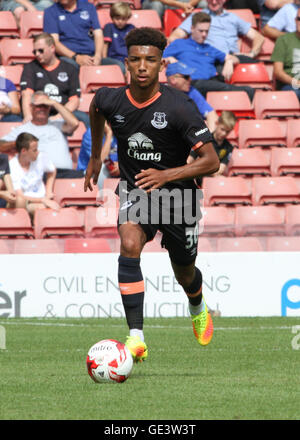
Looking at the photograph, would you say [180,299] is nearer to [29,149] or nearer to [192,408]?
[29,149]

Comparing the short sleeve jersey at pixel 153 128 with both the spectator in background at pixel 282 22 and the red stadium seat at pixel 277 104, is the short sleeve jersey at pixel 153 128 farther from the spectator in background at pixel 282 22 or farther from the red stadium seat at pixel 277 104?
the spectator in background at pixel 282 22

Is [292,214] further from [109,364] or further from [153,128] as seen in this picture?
[109,364]

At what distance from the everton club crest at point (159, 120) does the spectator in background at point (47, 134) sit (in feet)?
20.4

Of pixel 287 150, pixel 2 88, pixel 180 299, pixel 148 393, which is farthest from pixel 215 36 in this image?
pixel 148 393

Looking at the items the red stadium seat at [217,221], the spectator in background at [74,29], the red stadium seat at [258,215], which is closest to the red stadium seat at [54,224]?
the red stadium seat at [217,221]

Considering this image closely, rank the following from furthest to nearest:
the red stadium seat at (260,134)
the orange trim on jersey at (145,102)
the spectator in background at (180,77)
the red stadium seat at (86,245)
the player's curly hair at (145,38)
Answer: the red stadium seat at (260,134) < the spectator in background at (180,77) < the red stadium seat at (86,245) < the orange trim on jersey at (145,102) < the player's curly hair at (145,38)

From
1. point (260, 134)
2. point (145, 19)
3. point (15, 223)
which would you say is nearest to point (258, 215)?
point (260, 134)

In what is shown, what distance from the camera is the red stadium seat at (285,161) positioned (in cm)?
1341

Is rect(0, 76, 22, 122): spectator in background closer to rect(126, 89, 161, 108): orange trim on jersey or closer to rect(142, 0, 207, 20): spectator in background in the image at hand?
rect(142, 0, 207, 20): spectator in background

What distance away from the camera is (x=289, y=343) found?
8188 millimetres

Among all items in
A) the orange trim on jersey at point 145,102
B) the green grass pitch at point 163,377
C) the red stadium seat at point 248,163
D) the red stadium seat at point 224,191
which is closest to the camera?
the green grass pitch at point 163,377

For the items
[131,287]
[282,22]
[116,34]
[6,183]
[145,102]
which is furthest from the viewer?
[282,22]

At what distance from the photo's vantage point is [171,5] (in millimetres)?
15555

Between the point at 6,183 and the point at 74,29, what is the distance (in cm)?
357
